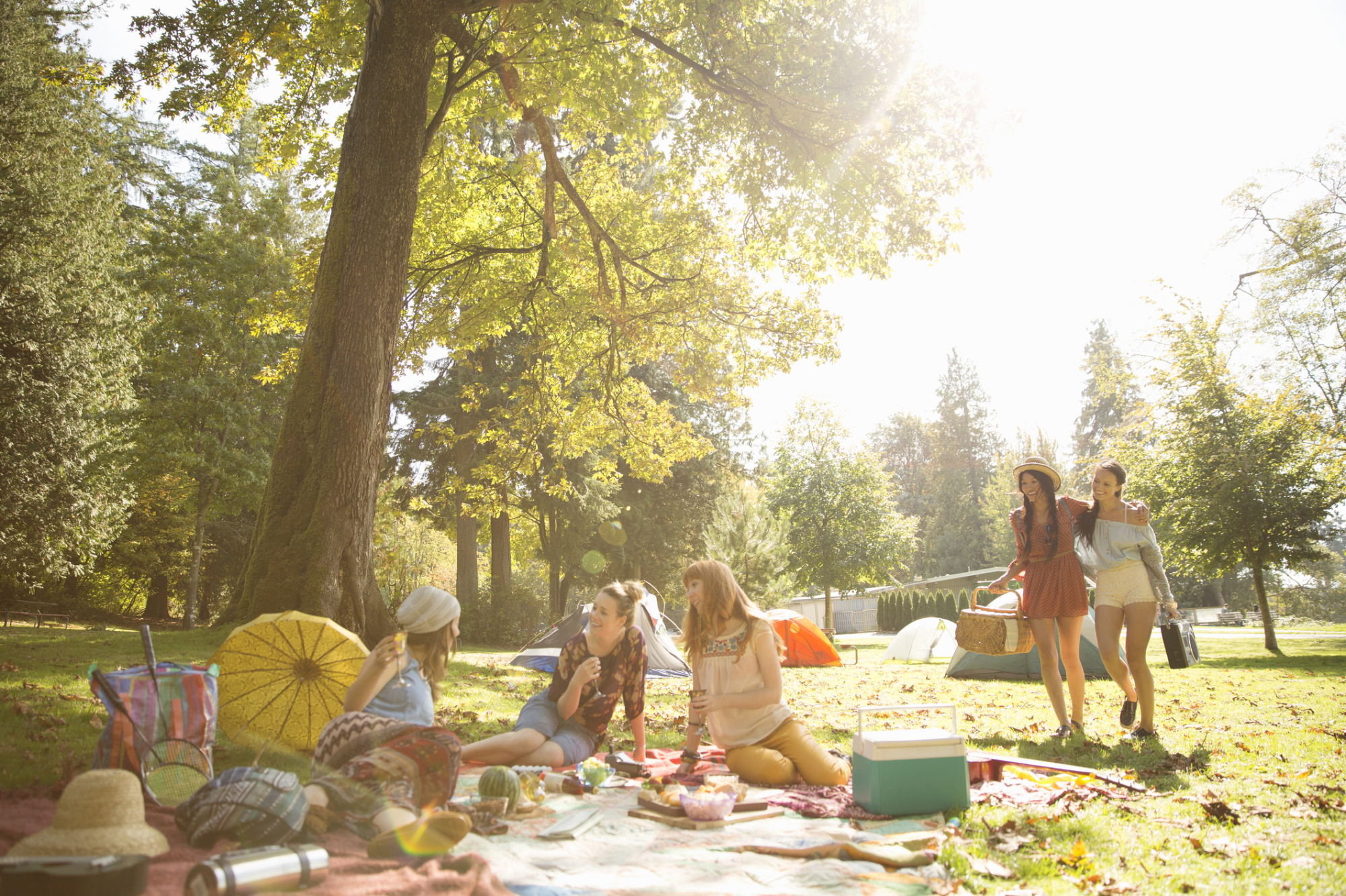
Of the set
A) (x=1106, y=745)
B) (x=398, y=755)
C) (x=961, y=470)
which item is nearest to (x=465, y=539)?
(x=1106, y=745)

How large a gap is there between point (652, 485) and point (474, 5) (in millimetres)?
19990

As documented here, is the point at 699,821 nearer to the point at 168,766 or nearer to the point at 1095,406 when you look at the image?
the point at 168,766

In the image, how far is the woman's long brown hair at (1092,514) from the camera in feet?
20.1

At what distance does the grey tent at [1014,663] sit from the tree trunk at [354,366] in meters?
8.75

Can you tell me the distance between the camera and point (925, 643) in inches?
694

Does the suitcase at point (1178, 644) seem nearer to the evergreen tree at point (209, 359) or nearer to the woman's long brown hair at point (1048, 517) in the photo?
the woman's long brown hair at point (1048, 517)

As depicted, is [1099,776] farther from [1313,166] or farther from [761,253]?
[1313,166]

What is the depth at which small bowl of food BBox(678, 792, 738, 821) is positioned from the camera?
3.68 m

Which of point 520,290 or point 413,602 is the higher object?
point 520,290

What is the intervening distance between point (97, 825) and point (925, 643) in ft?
56.8

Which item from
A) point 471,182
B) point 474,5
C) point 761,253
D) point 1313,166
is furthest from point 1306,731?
point 1313,166

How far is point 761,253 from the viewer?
42.9ft

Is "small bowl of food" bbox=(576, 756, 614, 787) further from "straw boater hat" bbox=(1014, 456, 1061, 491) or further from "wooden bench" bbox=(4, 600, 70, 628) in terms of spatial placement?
"wooden bench" bbox=(4, 600, 70, 628)

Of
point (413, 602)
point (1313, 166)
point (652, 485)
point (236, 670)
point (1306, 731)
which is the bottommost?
point (1306, 731)
